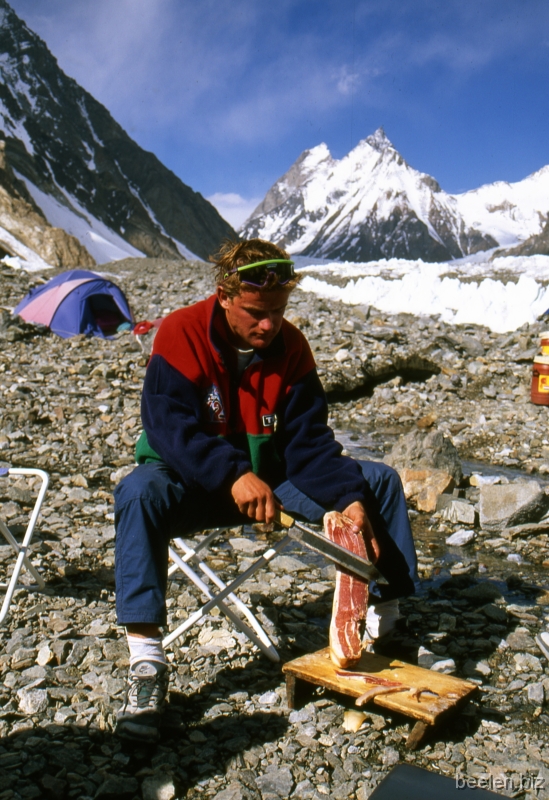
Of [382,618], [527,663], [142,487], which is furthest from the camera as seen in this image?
[527,663]

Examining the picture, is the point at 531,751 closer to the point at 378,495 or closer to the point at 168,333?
the point at 378,495

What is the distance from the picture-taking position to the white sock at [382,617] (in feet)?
9.83

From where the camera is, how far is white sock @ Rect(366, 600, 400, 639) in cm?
300

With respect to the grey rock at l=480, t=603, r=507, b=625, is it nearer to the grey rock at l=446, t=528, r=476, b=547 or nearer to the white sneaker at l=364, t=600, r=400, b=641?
the white sneaker at l=364, t=600, r=400, b=641

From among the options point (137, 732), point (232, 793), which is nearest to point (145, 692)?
point (137, 732)

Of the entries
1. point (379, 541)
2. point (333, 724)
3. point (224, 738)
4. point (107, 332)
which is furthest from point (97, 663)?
point (107, 332)

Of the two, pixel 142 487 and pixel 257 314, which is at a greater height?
pixel 257 314

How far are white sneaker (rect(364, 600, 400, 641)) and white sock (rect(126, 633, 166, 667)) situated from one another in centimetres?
97

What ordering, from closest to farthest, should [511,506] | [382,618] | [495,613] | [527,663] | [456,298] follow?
[382,618] → [527,663] → [495,613] → [511,506] → [456,298]

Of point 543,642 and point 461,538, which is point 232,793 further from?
point 461,538

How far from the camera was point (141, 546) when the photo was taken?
249cm

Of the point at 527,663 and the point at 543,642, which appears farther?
the point at 543,642

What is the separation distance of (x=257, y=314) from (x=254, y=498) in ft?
2.52

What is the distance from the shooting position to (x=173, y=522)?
8.86 ft
